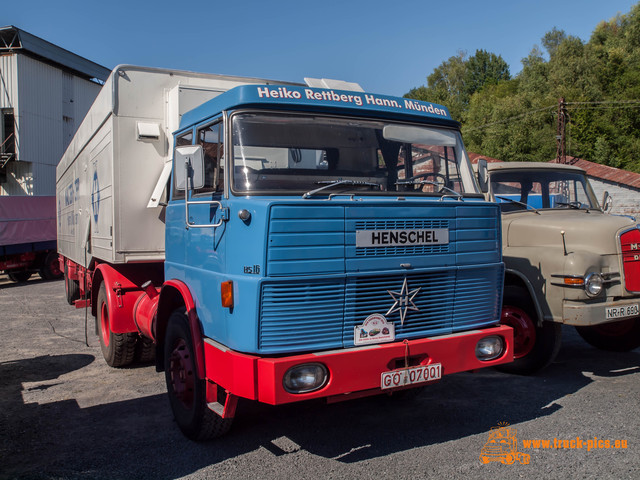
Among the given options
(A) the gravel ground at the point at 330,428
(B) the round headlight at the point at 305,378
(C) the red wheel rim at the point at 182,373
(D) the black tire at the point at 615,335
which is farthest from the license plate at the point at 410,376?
(D) the black tire at the point at 615,335

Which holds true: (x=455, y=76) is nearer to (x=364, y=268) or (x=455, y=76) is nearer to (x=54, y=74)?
(x=54, y=74)

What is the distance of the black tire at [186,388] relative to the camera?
4340mm

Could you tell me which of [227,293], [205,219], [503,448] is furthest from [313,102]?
[503,448]

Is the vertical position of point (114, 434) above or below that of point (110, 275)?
below

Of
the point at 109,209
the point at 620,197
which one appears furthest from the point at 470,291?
the point at 620,197

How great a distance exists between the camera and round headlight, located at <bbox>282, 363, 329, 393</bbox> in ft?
12.0

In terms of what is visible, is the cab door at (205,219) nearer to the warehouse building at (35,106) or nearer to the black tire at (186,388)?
the black tire at (186,388)

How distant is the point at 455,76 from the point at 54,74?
182 feet

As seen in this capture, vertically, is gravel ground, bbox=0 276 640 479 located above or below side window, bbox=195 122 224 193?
below

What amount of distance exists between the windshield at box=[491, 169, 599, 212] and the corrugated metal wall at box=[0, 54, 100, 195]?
85.5ft

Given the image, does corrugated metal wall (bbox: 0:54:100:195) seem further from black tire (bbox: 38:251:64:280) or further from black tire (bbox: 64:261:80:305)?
black tire (bbox: 64:261:80:305)

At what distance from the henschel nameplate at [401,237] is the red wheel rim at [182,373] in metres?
1.67

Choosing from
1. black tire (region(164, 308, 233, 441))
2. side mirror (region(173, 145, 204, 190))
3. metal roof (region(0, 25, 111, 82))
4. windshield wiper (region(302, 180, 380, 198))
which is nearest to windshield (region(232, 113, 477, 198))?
windshield wiper (region(302, 180, 380, 198))

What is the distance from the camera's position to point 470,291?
4387 mm
